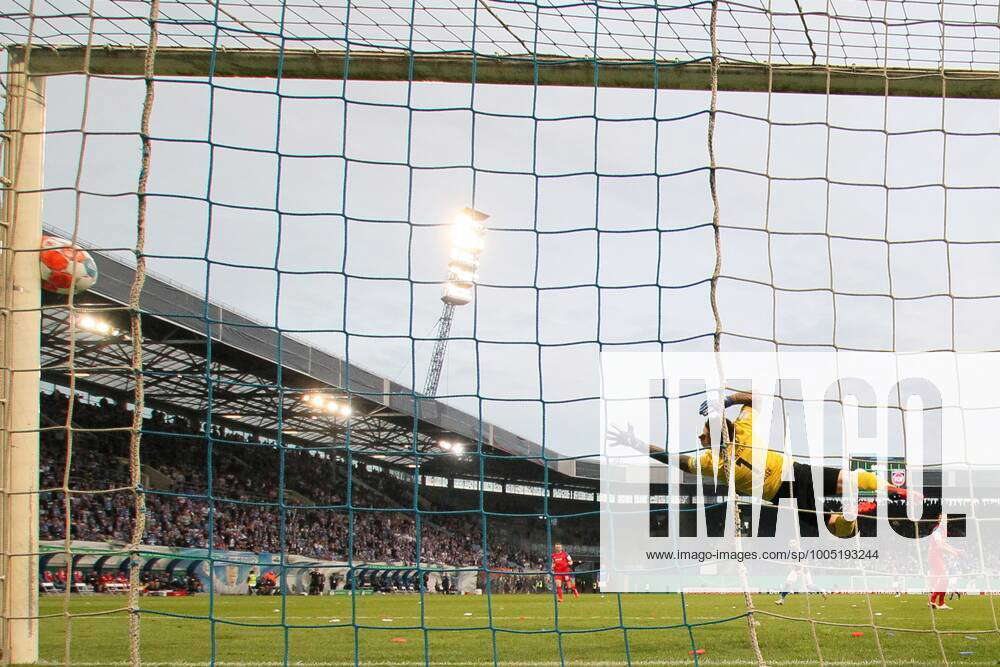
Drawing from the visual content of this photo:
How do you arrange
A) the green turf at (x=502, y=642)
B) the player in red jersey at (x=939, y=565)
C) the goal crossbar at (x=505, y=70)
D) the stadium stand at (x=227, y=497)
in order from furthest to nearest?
the stadium stand at (x=227, y=497), the player in red jersey at (x=939, y=565), the green turf at (x=502, y=642), the goal crossbar at (x=505, y=70)

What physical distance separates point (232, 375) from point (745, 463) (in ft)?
64.9

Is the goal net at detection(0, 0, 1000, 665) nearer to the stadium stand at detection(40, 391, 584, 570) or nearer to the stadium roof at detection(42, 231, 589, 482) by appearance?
the stadium roof at detection(42, 231, 589, 482)

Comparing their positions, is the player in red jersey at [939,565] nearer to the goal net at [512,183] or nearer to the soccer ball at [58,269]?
the goal net at [512,183]

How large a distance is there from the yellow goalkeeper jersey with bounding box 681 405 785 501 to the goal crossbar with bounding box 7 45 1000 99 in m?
2.23

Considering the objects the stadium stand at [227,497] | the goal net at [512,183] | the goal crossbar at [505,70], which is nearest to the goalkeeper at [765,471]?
the goal net at [512,183]

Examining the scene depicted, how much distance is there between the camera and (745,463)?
6512 mm

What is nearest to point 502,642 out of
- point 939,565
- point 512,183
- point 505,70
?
point 512,183

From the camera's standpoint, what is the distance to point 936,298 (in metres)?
5.51

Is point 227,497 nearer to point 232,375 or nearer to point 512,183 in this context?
point 232,375

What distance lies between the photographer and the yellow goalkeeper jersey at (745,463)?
6312 millimetres

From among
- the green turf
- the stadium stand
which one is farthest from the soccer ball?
the stadium stand

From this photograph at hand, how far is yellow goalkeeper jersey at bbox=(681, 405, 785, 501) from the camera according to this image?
6312 millimetres

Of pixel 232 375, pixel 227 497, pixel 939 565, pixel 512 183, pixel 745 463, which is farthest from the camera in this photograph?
pixel 232 375

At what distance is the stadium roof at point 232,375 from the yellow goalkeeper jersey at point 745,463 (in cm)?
1001
